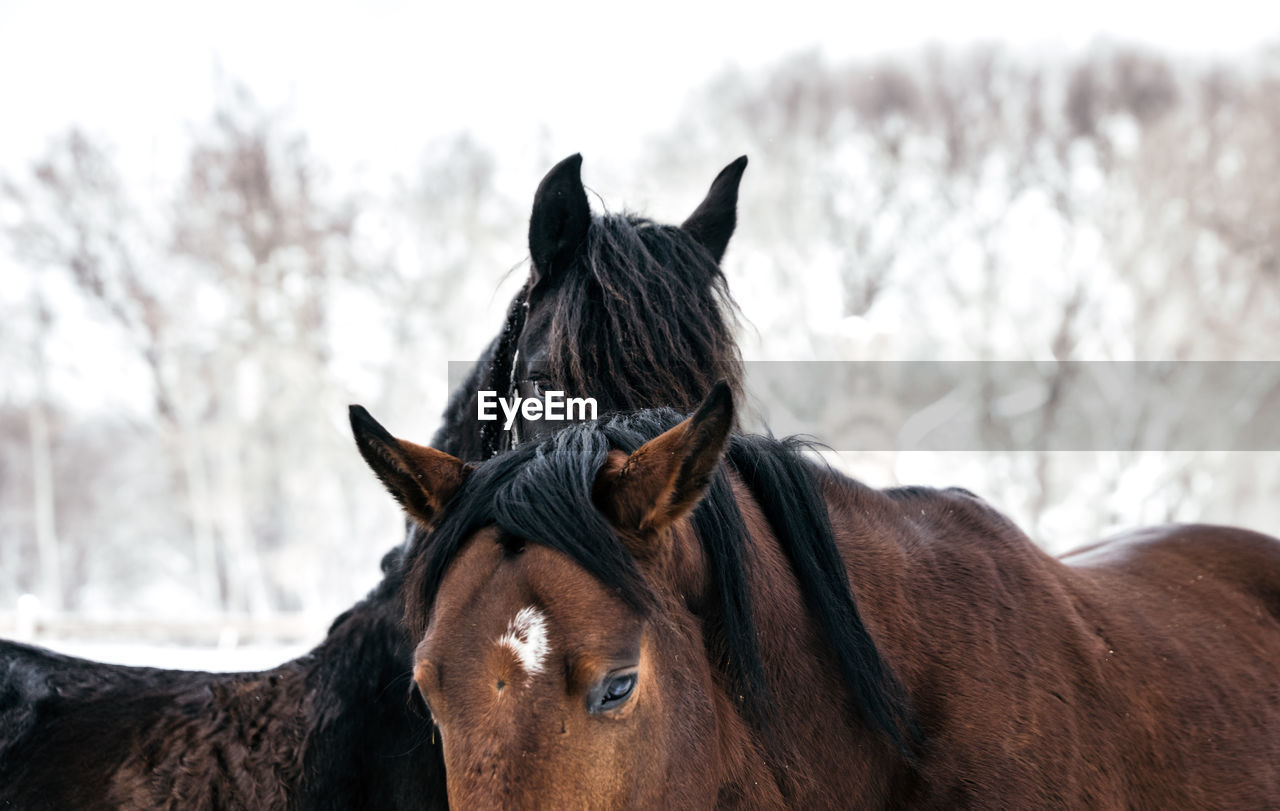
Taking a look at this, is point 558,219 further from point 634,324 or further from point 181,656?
point 181,656

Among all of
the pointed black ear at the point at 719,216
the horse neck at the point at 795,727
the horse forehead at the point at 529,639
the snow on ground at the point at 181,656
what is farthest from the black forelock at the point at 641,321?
the snow on ground at the point at 181,656

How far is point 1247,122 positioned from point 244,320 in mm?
20964

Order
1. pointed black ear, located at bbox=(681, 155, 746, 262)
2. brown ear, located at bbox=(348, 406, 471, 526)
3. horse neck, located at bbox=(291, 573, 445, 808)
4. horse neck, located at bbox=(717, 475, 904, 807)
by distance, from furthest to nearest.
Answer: pointed black ear, located at bbox=(681, 155, 746, 262), horse neck, located at bbox=(291, 573, 445, 808), horse neck, located at bbox=(717, 475, 904, 807), brown ear, located at bbox=(348, 406, 471, 526)

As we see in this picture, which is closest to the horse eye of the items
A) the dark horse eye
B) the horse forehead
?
the dark horse eye

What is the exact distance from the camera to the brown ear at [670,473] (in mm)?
1824

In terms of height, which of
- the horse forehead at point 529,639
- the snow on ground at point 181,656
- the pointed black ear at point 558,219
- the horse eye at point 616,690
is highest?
the pointed black ear at point 558,219

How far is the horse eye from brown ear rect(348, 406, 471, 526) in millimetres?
558

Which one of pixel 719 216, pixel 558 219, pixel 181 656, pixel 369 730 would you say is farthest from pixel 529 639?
pixel 181 656

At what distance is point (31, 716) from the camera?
2752 mm

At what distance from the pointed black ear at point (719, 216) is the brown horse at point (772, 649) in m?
1.24

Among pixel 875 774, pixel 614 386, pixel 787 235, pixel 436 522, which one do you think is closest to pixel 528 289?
pixel 614 386

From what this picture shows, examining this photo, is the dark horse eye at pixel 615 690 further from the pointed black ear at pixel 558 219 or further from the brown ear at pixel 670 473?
the pointed black ear at pixel 558 219

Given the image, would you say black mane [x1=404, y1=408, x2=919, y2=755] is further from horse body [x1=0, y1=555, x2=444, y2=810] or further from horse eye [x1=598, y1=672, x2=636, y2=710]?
horse body [x1=0, y1=555, x2=444, y2=810]

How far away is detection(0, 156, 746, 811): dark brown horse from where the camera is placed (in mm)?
2691
